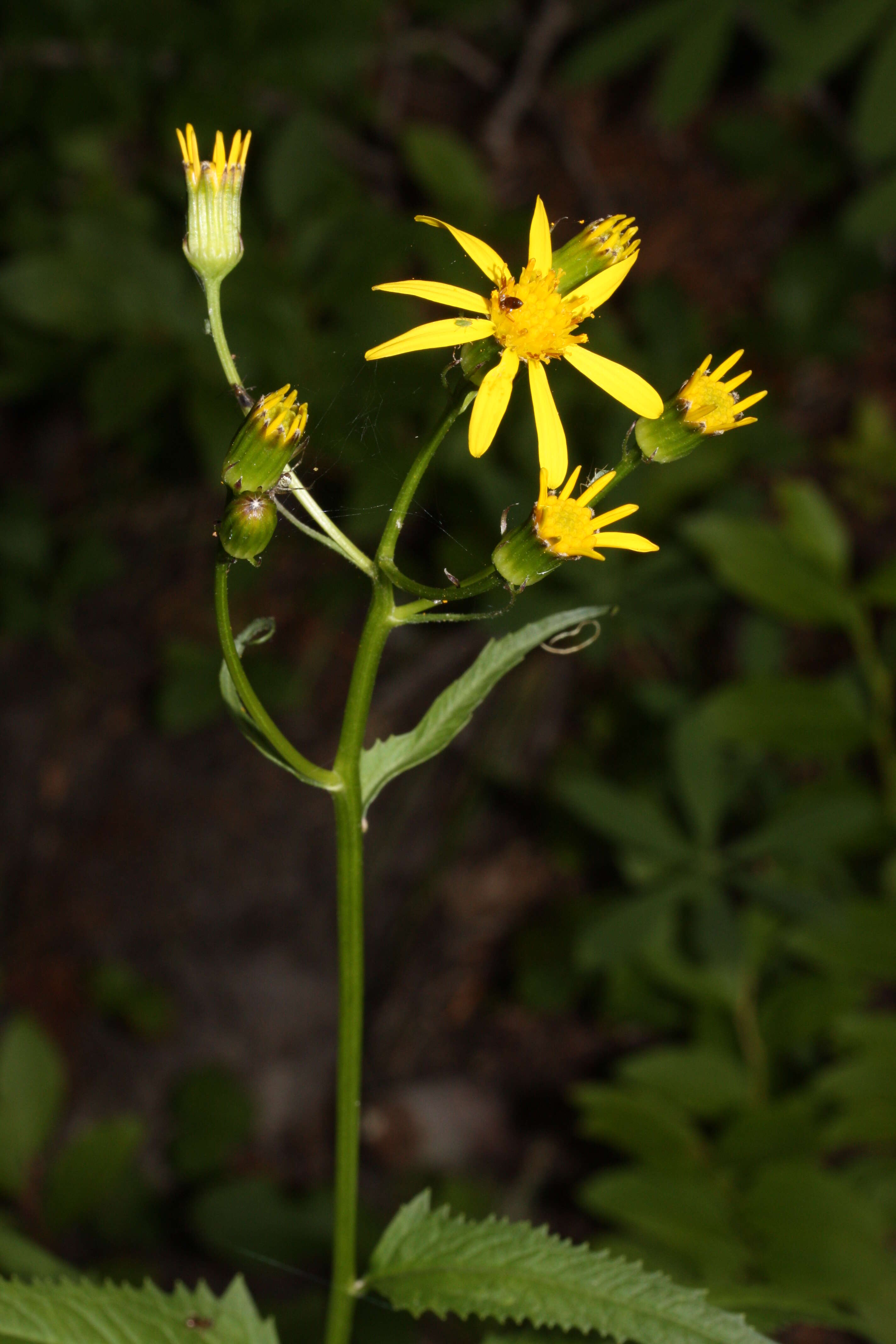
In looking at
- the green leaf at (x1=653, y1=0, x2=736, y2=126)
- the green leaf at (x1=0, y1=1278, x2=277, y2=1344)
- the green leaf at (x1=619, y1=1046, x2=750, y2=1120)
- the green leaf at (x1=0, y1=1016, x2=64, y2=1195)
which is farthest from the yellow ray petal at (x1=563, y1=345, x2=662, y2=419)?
the green leaf at (x1=653, y1=0, x2=736, y2=126)

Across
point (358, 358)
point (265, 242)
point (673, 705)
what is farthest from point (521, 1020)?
point (265, 242)

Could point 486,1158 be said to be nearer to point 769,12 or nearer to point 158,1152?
point 158,1152

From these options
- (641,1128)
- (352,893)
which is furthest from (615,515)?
(641,1128)

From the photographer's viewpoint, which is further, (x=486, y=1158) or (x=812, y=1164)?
(x=486, y=1158)

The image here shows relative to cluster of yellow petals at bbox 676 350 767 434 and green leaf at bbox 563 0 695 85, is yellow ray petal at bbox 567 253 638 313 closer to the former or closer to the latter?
cluster of yellow petals at bbox 676 350 767 434

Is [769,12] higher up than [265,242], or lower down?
higher up

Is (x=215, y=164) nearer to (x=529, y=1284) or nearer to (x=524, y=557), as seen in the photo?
(x=524, y=557)
